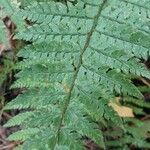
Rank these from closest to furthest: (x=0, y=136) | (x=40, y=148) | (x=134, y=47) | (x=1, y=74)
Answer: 1. (x=40, y=148)
2. (x=134, y=47)
3. (x=1, y=74)
4. (x=0, y=136)

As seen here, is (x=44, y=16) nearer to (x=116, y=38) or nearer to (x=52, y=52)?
(x=52, y=52)

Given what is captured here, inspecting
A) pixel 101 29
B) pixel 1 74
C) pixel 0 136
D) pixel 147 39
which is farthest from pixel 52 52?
pixel 0 136

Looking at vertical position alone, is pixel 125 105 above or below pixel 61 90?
above

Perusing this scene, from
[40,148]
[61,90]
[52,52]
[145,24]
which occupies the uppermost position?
[145,24]

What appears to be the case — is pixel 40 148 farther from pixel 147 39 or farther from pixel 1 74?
pixel 1 74

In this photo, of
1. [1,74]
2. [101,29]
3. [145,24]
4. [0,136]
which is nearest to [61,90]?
[101,29]

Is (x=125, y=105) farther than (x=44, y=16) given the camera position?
Yes

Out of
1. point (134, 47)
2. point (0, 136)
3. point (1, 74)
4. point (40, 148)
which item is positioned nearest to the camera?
point (40, 148)
